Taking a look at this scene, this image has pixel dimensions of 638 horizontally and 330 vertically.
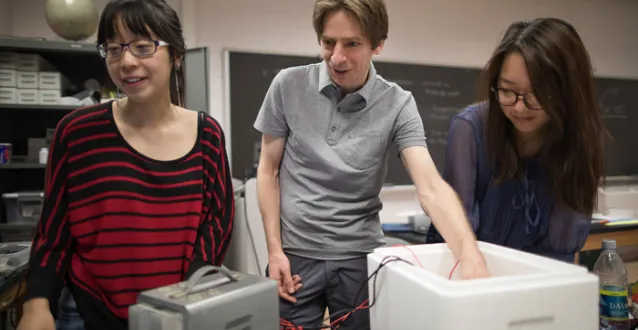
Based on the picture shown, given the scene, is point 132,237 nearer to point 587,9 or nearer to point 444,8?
point 444,8

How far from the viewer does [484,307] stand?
649 mm

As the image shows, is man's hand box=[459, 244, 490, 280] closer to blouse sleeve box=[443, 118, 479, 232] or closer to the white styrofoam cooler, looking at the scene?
the white styrofoam cooler

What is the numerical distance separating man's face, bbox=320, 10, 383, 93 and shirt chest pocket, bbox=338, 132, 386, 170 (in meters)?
0.14

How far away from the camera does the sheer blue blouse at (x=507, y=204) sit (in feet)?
3.62

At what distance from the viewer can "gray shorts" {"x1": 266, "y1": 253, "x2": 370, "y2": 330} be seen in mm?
1102

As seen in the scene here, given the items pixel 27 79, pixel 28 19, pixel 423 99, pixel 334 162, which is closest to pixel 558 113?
pixel 334 162

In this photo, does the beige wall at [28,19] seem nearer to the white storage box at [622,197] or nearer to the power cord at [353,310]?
the power cord at [353,310]

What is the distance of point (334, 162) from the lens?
3.69ft

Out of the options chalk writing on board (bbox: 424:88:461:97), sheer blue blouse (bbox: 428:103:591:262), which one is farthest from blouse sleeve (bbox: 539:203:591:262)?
chalk writing on board (bbox: 424:88:461:97)

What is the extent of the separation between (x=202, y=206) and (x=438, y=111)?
2852mm

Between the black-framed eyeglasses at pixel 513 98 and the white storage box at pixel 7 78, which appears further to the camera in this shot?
the white storage box at pixel 7 78

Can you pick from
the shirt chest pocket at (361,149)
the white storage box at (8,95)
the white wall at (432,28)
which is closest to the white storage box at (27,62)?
the white storage box at (8,95)

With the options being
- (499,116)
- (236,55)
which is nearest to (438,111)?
(236,55)

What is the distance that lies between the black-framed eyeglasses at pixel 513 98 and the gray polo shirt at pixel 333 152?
197 mm
